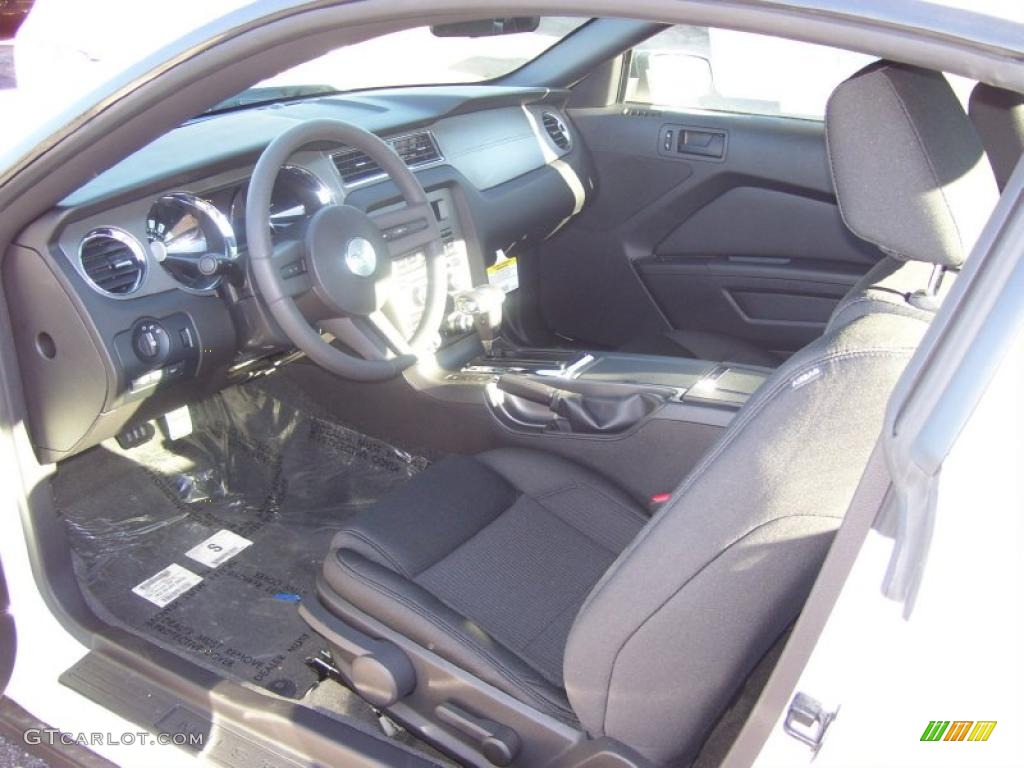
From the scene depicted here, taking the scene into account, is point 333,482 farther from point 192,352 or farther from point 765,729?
point 765,729

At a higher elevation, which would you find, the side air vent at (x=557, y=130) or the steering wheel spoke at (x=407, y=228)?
the side air vent at (x=557, y=130)

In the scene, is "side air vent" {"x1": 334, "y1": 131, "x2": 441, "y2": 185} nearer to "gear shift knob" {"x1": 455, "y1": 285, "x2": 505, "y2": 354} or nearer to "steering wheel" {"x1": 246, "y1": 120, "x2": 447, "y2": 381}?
"steering wheel" {"x1": 246, "y1": 120, "x2": 447, "y2": 381}

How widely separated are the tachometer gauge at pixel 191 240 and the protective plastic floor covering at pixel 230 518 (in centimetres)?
63

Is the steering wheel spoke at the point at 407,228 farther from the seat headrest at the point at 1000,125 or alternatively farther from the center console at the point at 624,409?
the seat headrest at the point at 1000,125

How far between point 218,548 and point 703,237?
65.4 inches

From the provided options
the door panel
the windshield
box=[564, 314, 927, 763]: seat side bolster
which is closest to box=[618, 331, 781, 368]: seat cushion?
the door panel

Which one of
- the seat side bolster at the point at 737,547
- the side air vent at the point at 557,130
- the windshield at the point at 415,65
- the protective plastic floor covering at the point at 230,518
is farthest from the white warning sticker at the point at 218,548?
the side air vent at the point at 557,130

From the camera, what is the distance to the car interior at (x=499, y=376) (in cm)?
102

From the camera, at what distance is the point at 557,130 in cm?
302

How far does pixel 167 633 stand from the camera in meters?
2.03

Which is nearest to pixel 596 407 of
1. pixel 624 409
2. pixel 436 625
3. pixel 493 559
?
pixel 624 409

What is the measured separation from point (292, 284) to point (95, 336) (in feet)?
1.13

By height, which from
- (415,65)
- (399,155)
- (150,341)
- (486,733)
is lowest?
(486,733)

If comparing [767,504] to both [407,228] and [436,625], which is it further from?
[407,228]
